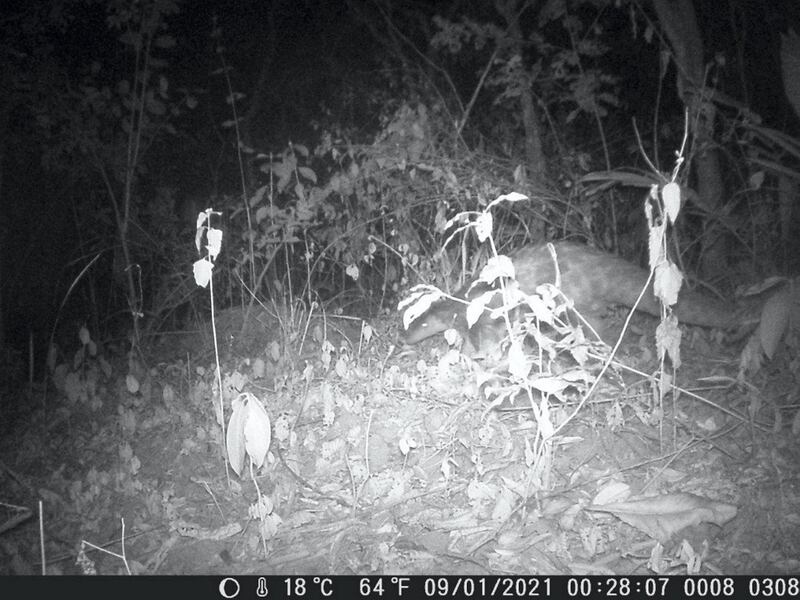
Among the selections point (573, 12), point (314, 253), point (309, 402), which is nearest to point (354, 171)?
point (314, 253)

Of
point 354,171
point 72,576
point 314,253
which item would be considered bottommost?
point 72,576

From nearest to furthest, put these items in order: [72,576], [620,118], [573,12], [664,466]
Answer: [72,576], [664,466], [573,12], [620,118]

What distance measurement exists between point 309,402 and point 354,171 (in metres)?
1.96

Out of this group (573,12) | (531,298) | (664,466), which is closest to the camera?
(531,298)

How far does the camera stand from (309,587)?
7.58ft

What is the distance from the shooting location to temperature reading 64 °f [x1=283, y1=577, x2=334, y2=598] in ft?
7.54

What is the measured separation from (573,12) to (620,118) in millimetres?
1641

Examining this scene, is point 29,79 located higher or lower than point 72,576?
higher

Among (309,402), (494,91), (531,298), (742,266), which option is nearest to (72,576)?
(309,402)

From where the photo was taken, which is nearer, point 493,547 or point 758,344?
point 493,547

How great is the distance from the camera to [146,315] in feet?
17.9

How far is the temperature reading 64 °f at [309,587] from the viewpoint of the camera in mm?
2297

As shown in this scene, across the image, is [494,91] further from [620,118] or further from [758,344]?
[758,344]

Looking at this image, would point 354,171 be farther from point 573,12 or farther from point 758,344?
point 758,344
